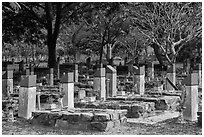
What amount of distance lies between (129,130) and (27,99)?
3.33 m

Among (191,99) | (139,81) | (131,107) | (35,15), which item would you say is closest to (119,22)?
(35,15)

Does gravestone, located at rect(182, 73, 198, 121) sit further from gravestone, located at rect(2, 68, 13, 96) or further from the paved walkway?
gravestone, located at rect(2, 68, 13, 96)

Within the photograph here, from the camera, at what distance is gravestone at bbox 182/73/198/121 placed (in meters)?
10.8

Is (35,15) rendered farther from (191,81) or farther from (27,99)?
(191,81)

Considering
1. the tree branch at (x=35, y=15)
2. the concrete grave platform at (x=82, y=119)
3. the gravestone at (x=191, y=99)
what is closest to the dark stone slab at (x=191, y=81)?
the gravestone at (x=191, y=99)

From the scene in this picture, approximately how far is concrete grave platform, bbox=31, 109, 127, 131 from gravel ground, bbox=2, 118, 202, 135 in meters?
0.17

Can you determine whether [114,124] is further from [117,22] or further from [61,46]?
[61,46]

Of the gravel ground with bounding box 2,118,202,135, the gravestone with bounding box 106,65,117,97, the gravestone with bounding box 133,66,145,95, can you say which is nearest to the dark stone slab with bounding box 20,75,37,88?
the gravel ground with bounding box 2,118,202,135

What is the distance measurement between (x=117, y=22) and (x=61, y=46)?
19.5 metres

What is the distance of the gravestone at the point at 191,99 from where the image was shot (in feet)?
35.3

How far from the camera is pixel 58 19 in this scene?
28.8 meters

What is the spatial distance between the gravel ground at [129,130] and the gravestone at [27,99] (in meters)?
0.93

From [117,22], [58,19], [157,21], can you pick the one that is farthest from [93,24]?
[157,21]

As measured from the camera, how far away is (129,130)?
30.7ft
